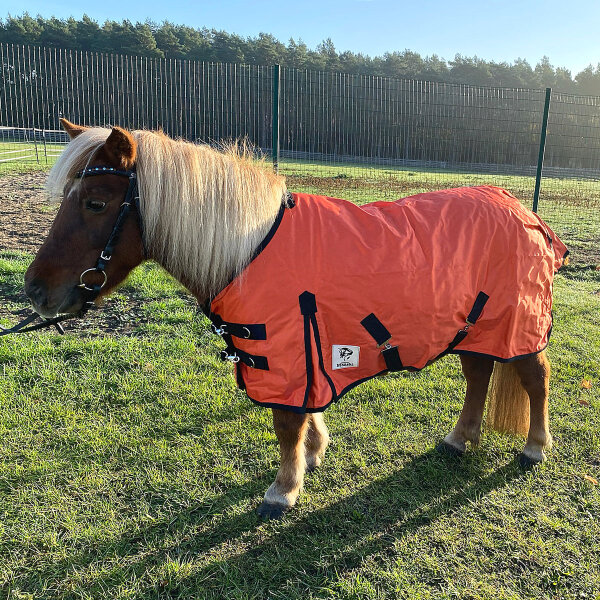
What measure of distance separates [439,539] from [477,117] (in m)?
8.70

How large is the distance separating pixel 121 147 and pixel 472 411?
262cm

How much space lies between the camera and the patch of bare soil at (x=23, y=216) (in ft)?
22.6

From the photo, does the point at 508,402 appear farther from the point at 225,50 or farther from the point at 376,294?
the point at 225,50

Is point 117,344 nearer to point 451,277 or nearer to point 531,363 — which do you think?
point 451,277

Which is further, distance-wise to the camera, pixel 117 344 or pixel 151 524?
pixel 117 344

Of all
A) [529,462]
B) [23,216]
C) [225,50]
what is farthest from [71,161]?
[225,50]

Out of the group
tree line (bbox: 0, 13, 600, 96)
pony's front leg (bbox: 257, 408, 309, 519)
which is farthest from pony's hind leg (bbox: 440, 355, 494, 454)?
tree line (bbox: 0, 13, 600, 96)

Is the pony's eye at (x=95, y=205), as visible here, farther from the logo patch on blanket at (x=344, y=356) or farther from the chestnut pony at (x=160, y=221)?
the logo patch on blanket at (x=344, y=356)

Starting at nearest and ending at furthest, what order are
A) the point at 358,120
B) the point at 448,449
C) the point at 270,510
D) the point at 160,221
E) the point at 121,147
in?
the point at 121,147
the point at 160,221
the point at 270,510
the point at 448,449
the point at 358,120

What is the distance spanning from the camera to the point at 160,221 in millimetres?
2111

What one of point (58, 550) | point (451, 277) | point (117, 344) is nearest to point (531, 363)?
point (451, 277)

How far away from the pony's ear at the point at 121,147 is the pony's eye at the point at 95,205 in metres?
0.20

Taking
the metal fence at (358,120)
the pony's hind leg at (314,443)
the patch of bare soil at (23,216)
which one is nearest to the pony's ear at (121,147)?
the pony's hind leg at (314,443)

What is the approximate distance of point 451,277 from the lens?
7.77ft
